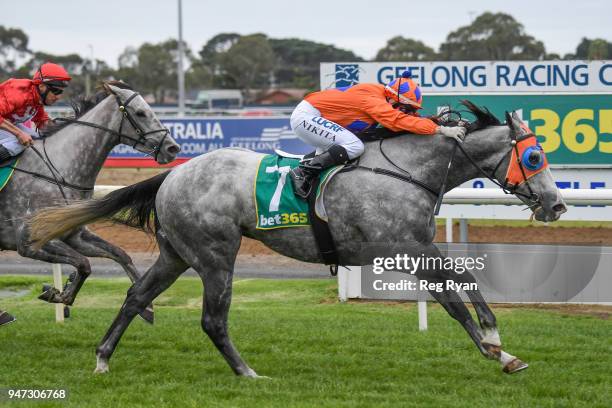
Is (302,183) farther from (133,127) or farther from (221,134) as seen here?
(221,134)

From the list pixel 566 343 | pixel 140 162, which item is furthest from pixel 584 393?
pixel 140 162

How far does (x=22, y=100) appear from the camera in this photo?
Result: 7.39 metres

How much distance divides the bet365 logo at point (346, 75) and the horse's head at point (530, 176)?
3646 mm

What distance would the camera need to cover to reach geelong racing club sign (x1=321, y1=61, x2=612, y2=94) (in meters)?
9.48

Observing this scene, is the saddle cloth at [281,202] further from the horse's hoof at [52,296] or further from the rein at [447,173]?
the horse's hoof at [52,296]

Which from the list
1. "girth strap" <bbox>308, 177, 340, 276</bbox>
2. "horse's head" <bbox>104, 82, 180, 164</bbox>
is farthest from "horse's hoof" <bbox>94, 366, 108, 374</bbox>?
"horse's head" <bbox>104, 82, 180, 164</bbox>

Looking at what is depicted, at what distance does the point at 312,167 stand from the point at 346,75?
3.78 metres

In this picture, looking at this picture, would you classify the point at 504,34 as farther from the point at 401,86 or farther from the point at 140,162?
the point at 401,86

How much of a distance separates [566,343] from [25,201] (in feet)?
13.4

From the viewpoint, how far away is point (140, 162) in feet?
66.4

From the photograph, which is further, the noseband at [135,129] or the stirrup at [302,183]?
the noseband at [135,129]

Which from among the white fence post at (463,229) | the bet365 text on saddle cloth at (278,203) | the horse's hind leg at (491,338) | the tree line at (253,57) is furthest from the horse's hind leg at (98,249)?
the tree line at (253,57)

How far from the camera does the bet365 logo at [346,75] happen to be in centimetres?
951

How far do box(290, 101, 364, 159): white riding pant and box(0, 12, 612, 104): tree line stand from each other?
55.4 m
